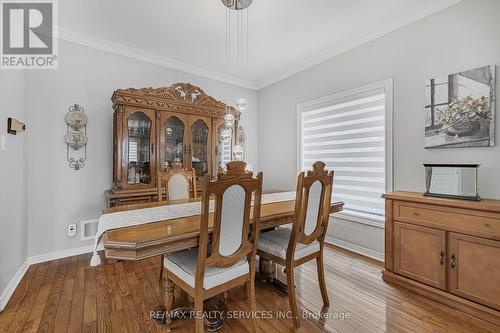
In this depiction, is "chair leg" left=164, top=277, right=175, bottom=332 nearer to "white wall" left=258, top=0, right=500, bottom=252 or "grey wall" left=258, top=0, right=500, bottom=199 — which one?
"white wall" left=258, top=0, right=500, bottom=252

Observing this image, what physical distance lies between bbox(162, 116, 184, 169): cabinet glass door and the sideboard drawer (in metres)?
2.66

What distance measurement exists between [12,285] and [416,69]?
4389 millimetres

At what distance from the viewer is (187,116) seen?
3.25 meters

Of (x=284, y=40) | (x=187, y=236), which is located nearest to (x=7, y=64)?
(x=187, y=236)

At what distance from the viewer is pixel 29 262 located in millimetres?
2562

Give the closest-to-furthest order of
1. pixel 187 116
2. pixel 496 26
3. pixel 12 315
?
1. pixel 12 315
2. pixel 496 26
3. pixel 187 116

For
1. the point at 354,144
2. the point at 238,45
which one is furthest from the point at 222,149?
the point at 354,144

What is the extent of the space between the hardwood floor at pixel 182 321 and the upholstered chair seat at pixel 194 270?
46 centimetres

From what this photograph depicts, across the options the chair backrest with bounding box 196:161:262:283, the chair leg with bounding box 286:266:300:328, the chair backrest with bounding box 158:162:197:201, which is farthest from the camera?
the chair backrest with bounding box 158:162:197:201

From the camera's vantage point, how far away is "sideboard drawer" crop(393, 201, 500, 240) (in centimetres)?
170

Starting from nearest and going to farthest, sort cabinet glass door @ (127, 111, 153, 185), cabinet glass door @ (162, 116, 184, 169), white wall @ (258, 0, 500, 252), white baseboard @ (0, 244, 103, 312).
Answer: white baseboard @ (0, 244, 103, 312), white wall @ (258, 0, 500, 252), cabinet glass door @ (127, 111, 153, 185), cabinet glass door @ (162, 116, 184, 169)

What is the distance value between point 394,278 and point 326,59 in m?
2.82

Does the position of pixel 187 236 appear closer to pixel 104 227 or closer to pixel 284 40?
pixel 104 227

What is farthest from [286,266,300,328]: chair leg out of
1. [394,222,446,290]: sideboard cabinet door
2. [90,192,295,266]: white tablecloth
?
[394,222,446,290]: sideboard cabinet door
